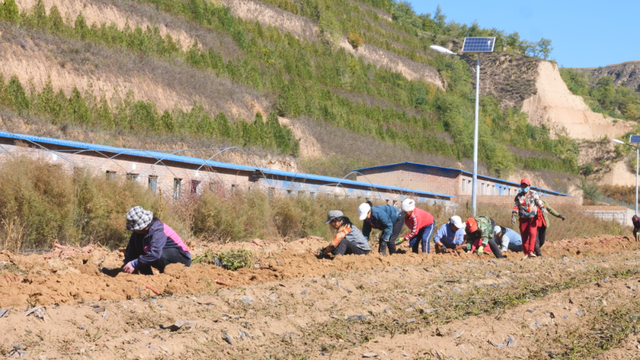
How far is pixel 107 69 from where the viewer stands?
34656 mm

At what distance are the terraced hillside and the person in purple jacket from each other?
64.7 ft

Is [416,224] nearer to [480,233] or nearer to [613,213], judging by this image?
[480,233]

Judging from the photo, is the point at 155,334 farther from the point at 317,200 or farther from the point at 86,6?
the point at 86,6

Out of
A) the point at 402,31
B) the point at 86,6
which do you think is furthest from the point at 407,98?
the point at 86,6

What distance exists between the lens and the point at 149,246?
8875 mm

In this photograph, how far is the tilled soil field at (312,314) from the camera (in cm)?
608

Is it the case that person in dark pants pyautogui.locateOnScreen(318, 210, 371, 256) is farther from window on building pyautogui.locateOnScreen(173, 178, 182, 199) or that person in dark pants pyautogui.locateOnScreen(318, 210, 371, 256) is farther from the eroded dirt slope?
the eroded dirt slope

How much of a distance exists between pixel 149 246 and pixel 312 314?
2.72 m

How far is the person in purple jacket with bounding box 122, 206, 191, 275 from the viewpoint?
8578mm

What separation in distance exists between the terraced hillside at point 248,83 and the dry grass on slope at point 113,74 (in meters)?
0.07

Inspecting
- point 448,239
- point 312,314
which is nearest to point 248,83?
point 448,239

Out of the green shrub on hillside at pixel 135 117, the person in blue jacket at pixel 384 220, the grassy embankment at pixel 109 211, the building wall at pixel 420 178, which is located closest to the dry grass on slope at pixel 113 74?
the green shrub on hillside at pixel 135 117

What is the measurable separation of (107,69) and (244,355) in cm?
3159

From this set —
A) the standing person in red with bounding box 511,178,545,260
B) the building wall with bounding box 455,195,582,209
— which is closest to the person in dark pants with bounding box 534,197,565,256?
the standing person in red with bounding box 511,178,545,260
